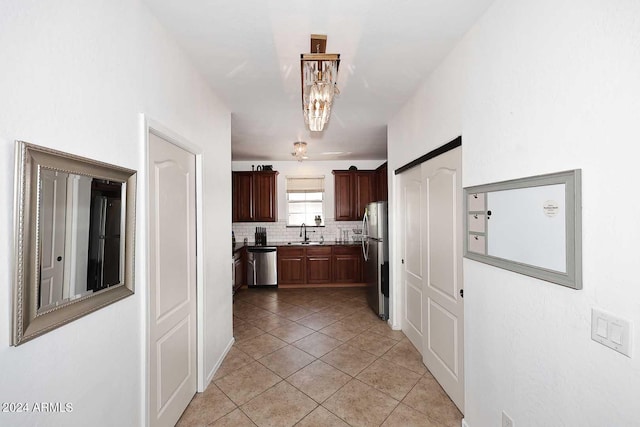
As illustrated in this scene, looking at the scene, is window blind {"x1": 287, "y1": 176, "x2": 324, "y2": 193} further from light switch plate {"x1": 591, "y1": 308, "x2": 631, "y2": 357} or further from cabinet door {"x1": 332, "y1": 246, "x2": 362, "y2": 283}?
light switch plate {"x1": 591, "y1": 308, "x2": 631, "y2": 357}

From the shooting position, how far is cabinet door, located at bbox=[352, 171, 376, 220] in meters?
6.11

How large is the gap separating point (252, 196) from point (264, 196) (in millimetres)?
260

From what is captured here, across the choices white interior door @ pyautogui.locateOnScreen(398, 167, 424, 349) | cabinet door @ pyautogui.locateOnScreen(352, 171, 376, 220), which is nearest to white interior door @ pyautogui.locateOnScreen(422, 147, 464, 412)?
white interior door @ pyautogui.locateOnScreen(398, 167, 424, 349)

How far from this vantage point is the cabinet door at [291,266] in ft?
18.7

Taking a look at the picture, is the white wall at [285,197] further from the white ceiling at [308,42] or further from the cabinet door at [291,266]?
the white ceiling at [308,42]

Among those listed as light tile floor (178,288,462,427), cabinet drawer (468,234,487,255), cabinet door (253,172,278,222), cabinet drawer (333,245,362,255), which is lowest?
light tile floor (178,288,462,427)

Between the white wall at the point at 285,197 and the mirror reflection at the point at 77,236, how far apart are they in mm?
4992

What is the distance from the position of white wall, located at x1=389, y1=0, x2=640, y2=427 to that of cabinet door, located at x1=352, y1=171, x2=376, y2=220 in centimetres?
419

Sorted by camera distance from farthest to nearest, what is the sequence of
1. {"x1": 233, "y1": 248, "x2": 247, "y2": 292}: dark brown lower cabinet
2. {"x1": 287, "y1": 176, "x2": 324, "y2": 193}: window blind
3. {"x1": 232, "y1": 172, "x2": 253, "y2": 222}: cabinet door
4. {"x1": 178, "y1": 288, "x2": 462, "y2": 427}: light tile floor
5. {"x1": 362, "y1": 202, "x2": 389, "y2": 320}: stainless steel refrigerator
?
1. {"x1": 287, "y1": 176, "x2": 324, "y2": 193}: window blind
2. {"x1": 232, "y1": 172, "x2": 253, "y2": 222}: cabinet door
3. {"x1": 233, "y1": 248, "x2": 247, "y2": 292}: dark brown lower cabinet
4. {"x1": 362, "y1": 202, "x2": 389, "y2": 320}: stainless steel refrigerator
5. {"x1": 178, "y1": 288, "x2": 462, "y2": 427}: light tile floor

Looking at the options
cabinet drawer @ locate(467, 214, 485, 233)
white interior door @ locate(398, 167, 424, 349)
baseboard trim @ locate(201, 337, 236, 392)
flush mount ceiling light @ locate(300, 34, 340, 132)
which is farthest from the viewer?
white interior door @ locate(398, 167, 424, 349)

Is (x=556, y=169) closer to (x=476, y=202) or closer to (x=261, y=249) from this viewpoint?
(x=476, y=202)

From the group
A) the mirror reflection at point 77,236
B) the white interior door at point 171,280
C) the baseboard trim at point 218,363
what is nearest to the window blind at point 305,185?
the baseboard trim at point 218,363

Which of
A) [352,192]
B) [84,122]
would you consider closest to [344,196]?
[352,192]

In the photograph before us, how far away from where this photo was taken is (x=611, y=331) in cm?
98
